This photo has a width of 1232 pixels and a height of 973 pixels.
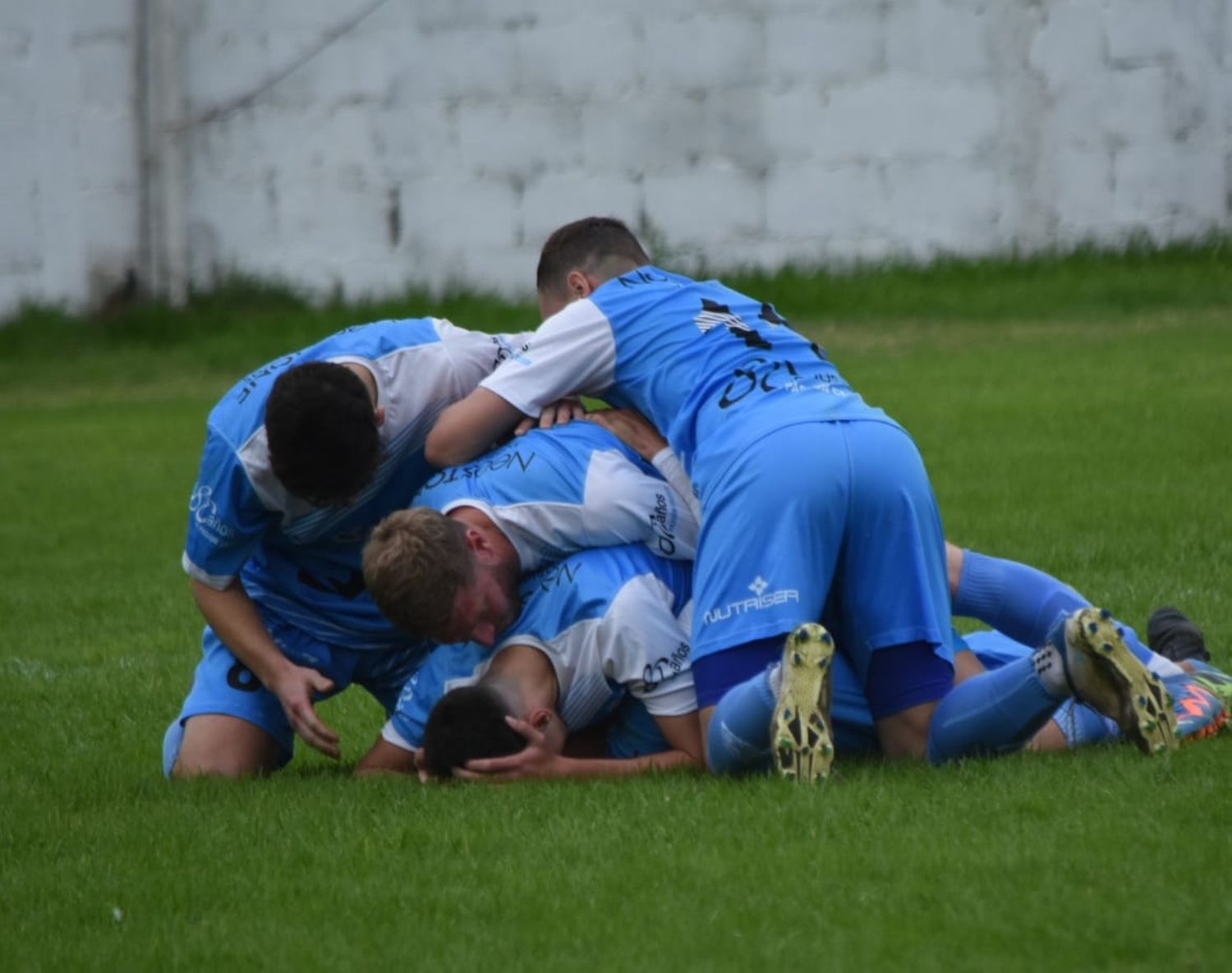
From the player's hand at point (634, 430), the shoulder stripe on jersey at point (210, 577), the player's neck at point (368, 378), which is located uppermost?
the player's neck at point (368, 378)

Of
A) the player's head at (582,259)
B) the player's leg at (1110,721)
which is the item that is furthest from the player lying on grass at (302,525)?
the player's leg at (1110,721)

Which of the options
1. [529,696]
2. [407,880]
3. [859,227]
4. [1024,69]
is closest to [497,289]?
[859,227]

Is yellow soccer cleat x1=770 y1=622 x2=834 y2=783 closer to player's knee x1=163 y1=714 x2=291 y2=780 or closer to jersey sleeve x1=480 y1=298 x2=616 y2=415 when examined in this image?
jersey sleeve x1=480 y1=298 x2=616 y2=415

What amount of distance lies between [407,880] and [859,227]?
12115mm

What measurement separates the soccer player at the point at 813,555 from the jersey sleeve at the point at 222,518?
33.3 inches

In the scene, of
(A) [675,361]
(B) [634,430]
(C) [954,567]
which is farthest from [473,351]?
(C) [954,567]

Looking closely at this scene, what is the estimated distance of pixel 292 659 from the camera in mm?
6406

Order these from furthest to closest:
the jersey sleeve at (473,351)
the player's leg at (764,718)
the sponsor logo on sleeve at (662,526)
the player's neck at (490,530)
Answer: the jersey sleeve at (473,351), the sponsor logo on sleeve at (662,526), the player's neck at (490,530), the player's leg at (764,718)

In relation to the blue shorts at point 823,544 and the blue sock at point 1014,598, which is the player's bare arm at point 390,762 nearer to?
the blue shorts at point 823,544

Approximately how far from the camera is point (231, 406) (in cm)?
590

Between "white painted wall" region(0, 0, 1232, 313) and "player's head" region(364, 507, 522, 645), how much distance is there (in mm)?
10774

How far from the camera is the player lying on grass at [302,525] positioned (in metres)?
5.52

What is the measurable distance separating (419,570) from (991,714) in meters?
1.50

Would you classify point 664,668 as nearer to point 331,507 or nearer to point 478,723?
point 478,723
